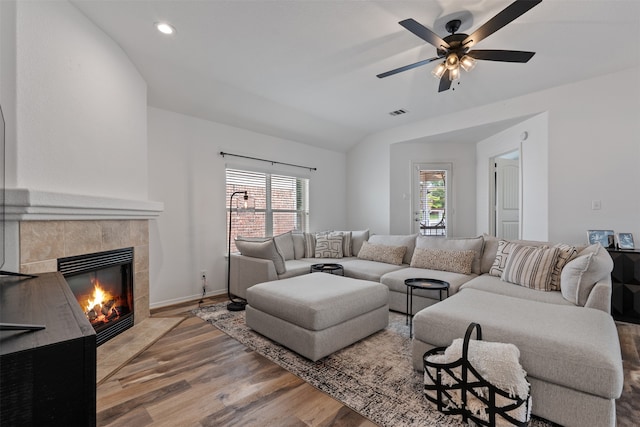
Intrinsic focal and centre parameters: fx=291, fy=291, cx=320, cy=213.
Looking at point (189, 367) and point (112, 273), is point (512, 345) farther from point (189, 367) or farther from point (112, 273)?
point (112, 273)

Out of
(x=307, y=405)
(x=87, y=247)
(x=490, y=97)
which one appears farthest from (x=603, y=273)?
(x=87, y=247)

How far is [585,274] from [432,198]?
3.31 m

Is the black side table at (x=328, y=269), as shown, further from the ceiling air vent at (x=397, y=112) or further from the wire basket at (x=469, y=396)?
the ceiling air vent at (x=397, y=112)

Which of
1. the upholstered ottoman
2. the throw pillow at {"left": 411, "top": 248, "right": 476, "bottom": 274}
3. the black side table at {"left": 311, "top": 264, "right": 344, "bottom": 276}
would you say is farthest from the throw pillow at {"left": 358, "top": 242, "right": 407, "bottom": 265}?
the upholstered ottoman

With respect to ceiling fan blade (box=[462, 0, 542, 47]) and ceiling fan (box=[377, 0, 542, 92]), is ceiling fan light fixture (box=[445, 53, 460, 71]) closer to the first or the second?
ceiling fan (box=[377, 0, 542, 92])

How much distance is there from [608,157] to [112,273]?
5.39 meters

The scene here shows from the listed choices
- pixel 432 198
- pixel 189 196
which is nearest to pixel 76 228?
pixel 189 196

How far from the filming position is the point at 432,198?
212 inches

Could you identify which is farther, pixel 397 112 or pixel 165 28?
pixel 397 112

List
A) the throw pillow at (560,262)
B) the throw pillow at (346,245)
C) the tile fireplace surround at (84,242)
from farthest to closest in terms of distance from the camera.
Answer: the throw pillow at (346,245) < the throw pillow at (560,262) < the tile fireplace surround at (84,242)

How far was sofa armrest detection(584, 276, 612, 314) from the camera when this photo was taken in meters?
2.02

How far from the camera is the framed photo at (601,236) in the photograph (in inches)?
127

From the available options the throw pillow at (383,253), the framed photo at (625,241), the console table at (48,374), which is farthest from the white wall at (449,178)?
the console table at (48,374)

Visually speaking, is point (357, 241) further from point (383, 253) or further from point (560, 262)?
point (560, 262)
